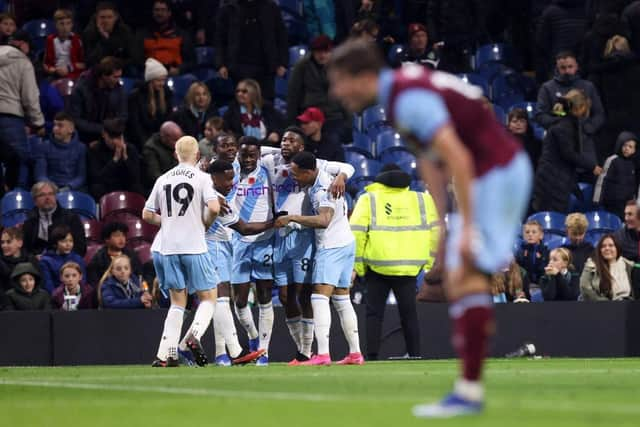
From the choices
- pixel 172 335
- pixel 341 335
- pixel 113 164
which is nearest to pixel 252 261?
pixel 172 335

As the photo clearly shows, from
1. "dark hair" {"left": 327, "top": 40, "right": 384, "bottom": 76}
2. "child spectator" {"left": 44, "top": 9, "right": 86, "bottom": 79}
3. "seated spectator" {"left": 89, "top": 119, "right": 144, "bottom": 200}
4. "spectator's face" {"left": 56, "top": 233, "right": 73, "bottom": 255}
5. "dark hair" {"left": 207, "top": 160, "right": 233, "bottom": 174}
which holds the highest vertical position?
"child spectator" {"left": 44, "top": 9, "right": 86, "bottom": 79}

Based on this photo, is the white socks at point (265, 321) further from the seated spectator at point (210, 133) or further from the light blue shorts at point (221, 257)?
the seated spectator at point (210, 133)

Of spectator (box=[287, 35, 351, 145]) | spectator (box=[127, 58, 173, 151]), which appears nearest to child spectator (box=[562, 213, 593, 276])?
spectator (box=[287, 35, 351, 145])

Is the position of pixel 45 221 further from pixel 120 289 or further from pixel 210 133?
pixel 210 133

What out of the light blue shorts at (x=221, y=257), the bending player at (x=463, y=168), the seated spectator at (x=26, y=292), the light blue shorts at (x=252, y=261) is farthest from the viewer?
the seated spectator at (x=26, y=292)

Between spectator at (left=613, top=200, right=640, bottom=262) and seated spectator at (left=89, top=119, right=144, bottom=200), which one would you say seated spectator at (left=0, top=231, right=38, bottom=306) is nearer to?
seated spectator at (left=89, top=119, right=144, bottom=200)

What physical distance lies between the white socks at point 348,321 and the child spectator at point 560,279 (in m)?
3.40

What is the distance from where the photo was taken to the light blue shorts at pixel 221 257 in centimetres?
1482

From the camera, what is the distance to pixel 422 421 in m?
6.61

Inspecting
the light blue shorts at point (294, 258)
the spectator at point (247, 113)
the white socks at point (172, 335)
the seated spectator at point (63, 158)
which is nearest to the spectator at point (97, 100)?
the seated spectator at point (63, 158)

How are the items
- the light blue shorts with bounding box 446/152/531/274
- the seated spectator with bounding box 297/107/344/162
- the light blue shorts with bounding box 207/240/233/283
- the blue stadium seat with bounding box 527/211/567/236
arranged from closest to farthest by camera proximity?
the light blue shorts with bounding box 446/152/531/274, the light blue shorts with bounding box 207/240/233/283, the seated spectator with bounding box 297/107/344/162, the blue stadium seat with bounding box 527/211/567/236

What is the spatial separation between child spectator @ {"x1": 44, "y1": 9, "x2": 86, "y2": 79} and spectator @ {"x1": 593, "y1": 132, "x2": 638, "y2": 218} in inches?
306

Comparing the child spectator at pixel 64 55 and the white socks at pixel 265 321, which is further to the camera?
the child spectator at pixel 64 55

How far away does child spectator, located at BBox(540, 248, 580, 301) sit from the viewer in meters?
17.0
